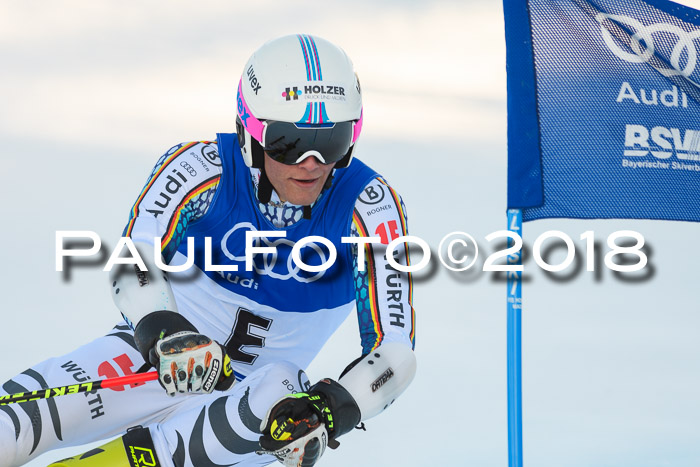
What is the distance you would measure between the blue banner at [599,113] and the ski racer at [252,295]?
5.72 feet

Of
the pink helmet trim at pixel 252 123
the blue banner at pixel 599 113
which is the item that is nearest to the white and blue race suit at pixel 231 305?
the pink helmet trim at pixel 252 123

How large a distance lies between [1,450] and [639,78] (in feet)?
17.9

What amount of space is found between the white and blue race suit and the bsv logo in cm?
251

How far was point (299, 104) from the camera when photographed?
213 inches

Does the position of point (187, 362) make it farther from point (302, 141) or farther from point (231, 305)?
point (231, 305)

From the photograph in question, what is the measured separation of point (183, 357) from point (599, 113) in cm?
409

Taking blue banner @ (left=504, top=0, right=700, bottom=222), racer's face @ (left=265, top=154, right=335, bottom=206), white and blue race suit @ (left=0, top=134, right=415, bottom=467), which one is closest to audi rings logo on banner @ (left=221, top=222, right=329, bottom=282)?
white and blue race suit @ (left=0, top=134, right=415, bottom=467)

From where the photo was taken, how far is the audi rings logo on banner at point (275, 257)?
6.00 metres

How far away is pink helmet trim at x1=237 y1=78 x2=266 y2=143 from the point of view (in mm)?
5512

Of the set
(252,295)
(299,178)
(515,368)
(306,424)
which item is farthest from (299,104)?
(515,368)

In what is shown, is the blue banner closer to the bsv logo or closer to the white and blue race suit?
the bsv logo

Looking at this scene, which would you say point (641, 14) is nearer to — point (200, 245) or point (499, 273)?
point (499, 273)

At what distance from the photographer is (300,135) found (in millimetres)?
5395

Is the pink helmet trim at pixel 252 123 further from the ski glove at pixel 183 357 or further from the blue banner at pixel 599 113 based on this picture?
the blue banner at pixel 599 113
